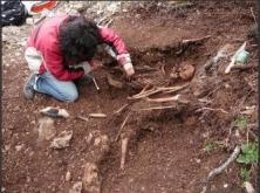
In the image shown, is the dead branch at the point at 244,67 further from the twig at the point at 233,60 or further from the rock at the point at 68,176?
the rock at the point at 68,176

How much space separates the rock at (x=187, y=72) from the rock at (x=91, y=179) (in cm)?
117

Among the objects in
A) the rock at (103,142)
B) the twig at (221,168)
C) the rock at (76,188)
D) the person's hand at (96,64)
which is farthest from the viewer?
the person's hand at (96,64)

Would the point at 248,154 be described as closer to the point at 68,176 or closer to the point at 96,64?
the point at 68,176

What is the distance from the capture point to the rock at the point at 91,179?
3.74 meters

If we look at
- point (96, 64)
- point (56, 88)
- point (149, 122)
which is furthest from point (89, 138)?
point (96, 64)

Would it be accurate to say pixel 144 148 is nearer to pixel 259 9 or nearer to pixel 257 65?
pixel 257 65

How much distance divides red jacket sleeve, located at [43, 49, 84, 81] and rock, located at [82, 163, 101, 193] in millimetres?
950

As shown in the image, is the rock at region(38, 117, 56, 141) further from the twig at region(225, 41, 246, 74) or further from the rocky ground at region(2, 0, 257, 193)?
the twig at region(225, 41, 246, 74)

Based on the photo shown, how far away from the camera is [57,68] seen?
4.41m

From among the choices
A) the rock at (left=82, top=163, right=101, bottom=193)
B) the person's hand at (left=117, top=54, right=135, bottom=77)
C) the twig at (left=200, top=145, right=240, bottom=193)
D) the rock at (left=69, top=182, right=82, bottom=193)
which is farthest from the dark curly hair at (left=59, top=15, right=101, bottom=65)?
the twig at (left=200, top=145, right=240, bottom=193)

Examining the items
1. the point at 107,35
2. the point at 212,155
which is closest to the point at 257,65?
the point at 212,155

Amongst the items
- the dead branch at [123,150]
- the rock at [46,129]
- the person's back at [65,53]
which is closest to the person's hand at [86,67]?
the person's back at [65,53]

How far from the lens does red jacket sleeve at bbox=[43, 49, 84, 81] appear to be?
14.2ft

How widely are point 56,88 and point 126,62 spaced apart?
620 millimetres
